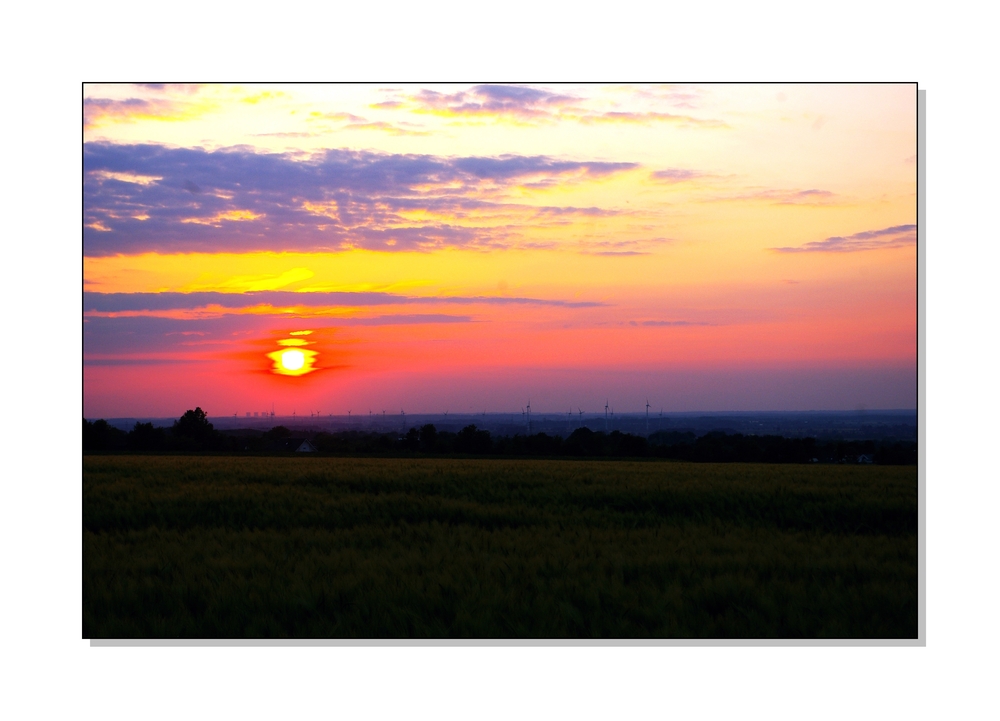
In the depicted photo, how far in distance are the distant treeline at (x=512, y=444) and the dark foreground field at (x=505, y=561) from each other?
1.19ft

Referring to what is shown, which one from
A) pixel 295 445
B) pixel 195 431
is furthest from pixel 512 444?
pixel 195 431

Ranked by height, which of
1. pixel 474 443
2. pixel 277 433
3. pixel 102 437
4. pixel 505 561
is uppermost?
pixel 102 437

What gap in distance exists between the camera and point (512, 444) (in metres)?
14.4

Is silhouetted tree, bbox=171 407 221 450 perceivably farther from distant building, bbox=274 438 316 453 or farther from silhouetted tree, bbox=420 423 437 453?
silhouetted tree, bbox=420 423 437 453

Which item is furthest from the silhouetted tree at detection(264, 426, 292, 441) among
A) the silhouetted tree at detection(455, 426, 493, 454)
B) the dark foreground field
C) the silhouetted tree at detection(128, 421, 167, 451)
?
the silhouetted tree at detection(455, 426, 493, 454)

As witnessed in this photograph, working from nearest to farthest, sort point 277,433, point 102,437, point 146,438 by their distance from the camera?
point 102,437 → point 146,438 → point 277,433

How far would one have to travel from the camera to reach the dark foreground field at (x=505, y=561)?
16.4 feet

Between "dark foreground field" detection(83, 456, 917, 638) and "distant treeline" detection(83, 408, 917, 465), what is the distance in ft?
1.19

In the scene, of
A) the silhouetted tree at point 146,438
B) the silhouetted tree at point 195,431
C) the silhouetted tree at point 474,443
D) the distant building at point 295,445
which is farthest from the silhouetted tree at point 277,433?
the silhouetted tree at point 474,443

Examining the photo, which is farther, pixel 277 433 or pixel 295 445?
pixel 295 445

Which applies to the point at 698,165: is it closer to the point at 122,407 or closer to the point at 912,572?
the point at 912,572

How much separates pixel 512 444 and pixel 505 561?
8801mm

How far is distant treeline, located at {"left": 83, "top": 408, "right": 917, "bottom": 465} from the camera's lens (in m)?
6.88

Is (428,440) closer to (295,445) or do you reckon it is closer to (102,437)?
(295,445)
